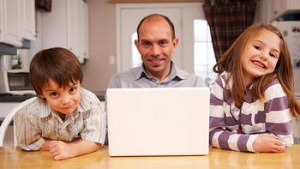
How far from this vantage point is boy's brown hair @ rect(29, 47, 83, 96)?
3.04ft

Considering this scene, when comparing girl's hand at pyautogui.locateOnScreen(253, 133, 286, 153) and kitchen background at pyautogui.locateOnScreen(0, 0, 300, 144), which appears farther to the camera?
kitchen background at pyautogui.locateOnScreen(0, 0, 300, 144)

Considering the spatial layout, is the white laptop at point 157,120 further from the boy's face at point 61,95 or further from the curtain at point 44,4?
the curtain at point 44,4

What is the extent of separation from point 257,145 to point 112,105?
0.39 meters

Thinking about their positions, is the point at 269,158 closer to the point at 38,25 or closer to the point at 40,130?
the point at 40,130

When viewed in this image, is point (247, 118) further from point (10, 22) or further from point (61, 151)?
point (10, 22)

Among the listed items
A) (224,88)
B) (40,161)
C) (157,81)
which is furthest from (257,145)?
(157,81)

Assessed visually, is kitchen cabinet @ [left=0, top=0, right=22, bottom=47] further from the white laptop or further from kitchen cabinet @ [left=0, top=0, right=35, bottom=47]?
the white laptop

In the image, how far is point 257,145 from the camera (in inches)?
38.1

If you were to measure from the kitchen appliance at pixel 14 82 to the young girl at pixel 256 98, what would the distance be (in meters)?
2.05

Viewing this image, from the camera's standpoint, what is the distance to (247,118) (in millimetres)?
1045

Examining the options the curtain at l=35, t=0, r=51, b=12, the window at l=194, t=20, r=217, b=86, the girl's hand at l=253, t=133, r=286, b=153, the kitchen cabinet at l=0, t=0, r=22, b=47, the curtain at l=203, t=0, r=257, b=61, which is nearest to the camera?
the girl's hand at l=253, t=133, r=286, b=153

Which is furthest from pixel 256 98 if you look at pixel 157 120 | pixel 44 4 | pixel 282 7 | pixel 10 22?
pixel 44 4

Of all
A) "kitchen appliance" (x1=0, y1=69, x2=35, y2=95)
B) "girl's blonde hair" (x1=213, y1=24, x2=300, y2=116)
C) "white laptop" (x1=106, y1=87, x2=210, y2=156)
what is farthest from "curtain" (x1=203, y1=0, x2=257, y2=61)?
"white laptop" (x1=106, y1=87, x2=210, y2=156)

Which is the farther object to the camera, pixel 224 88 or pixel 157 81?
pixel 157 81
